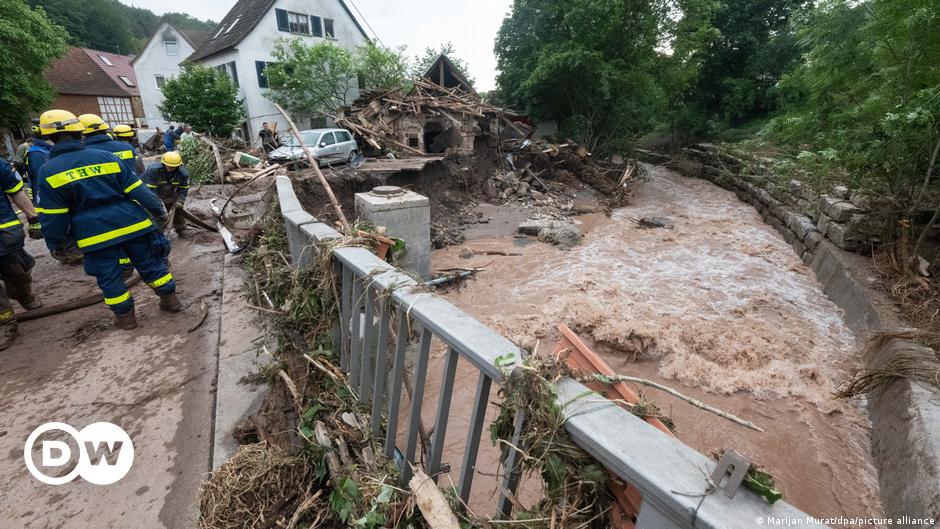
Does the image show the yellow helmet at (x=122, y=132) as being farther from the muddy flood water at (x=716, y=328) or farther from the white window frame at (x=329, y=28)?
the white window frame at (x=329, y=28)

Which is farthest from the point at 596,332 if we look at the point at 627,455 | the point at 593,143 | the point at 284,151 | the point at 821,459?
the point at 593,143

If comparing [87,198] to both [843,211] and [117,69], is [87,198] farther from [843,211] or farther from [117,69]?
[117,69]

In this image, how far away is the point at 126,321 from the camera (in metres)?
3.63

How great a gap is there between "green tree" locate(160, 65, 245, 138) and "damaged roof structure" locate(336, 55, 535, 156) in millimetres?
8607

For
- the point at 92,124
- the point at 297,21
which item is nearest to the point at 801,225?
the point at 92,124

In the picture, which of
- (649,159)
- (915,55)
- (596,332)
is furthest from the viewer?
(649,159)

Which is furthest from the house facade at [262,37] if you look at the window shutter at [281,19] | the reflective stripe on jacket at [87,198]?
the reflective stripe on jacket at [87,198]

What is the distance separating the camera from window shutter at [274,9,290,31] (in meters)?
21.5

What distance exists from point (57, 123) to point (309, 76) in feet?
63.3

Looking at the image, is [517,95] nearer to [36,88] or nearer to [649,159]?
[649,159]

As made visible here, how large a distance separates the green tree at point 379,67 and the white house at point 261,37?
167 centimetres

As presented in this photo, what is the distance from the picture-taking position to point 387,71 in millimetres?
21188

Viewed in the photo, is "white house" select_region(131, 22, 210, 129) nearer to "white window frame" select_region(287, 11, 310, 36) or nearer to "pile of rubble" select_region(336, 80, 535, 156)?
"white window frame" select_region(287, 11, 310, 36)

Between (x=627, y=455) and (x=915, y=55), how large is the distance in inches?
281
